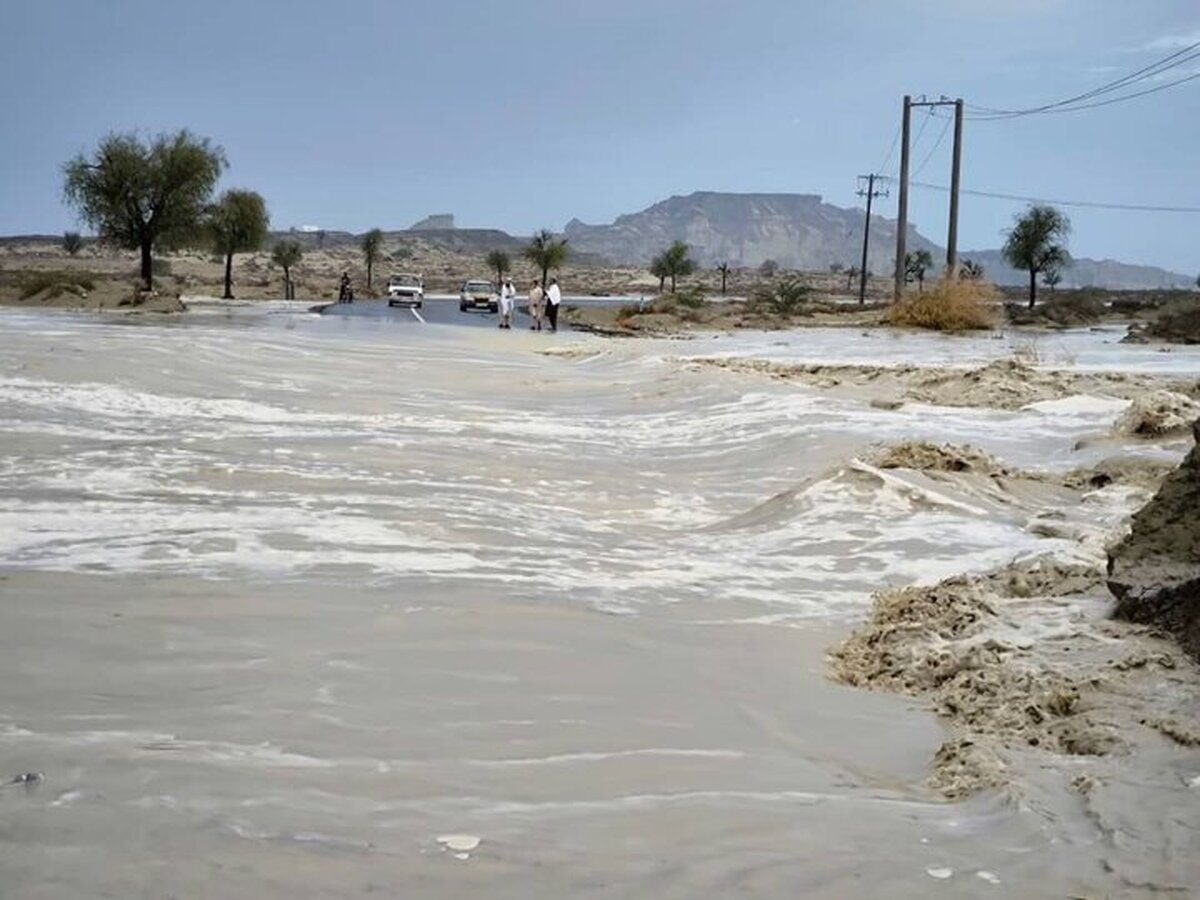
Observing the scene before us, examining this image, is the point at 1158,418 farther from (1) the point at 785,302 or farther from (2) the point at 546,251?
(2) the point at 546,251

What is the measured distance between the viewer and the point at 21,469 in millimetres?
9383

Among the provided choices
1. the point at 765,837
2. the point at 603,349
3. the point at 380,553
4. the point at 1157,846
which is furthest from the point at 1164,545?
the point at 603,349

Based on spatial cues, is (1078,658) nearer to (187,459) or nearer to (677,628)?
(677,628)

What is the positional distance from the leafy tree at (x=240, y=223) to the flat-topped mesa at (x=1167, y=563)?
69224 mm

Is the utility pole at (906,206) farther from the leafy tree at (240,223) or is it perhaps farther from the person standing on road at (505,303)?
the leafy tree at (240,223)

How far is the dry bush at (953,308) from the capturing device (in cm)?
4006

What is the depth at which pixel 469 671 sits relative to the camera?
4.80 metres

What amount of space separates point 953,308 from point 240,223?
48.6m

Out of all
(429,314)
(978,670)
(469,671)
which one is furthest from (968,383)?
(429,314)

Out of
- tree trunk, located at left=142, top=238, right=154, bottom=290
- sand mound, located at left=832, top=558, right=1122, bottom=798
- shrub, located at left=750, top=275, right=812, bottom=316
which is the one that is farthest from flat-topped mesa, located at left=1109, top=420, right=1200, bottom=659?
tree trunk, located at left=142, top=238, right=154, bottom=290

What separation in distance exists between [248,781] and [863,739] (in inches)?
79.2

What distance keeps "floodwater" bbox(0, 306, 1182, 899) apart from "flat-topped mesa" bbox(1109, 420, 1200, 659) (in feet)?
4.07

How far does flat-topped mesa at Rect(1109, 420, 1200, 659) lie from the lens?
5.18 metres

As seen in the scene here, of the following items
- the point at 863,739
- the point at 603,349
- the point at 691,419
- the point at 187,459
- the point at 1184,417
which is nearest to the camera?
the point at 863,739
